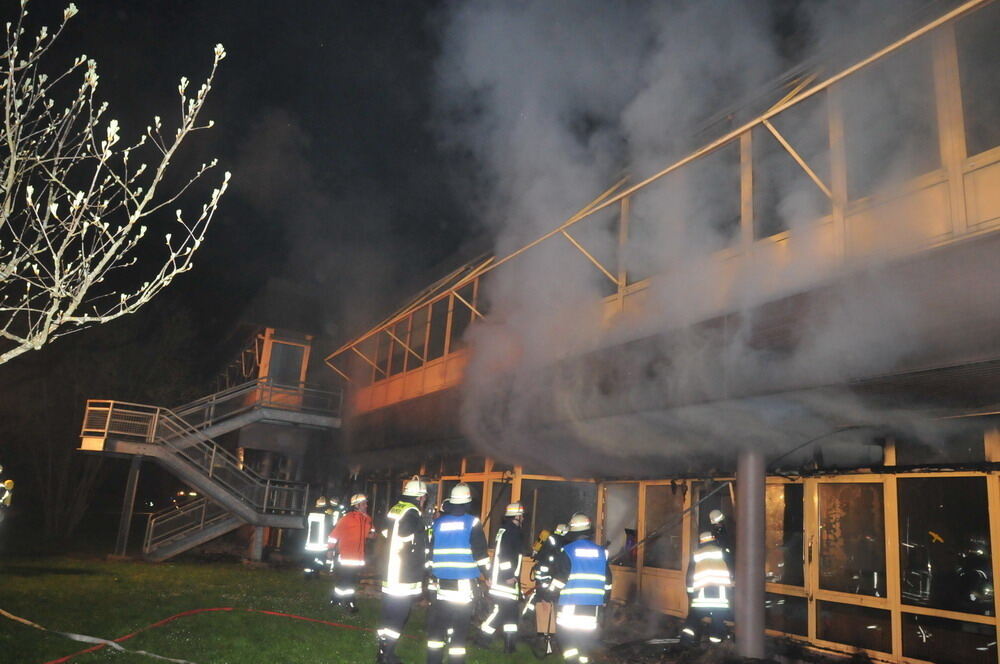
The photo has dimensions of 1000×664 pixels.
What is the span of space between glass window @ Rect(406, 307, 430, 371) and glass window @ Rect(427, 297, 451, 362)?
1.29ft

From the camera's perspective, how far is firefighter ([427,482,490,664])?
5668mm

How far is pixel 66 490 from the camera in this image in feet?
76.7

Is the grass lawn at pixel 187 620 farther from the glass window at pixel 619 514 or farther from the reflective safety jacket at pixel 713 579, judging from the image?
the glass window at pixel 619 514

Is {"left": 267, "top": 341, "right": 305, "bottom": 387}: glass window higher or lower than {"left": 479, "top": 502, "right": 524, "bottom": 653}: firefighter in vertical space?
higher

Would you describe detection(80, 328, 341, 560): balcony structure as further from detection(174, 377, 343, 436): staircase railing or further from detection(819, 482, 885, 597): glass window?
detection(819, 482, 885, 597): glass window

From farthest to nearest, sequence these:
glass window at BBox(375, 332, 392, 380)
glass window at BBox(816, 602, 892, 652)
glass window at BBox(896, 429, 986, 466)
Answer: glass window at BBox(375, 332, 392, 380) → glass window at BBox(816, 602, 892, 652) → glass window at BBox(896, 429, 986, 466)

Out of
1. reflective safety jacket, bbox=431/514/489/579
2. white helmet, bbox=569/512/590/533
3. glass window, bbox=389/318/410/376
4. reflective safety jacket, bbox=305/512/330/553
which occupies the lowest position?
reflective safety jacket, bbox=305/512/330/553

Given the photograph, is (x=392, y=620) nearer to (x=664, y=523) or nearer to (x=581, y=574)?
(x=581, y=574)

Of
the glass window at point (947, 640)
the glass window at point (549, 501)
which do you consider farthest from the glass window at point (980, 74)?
the glass window at point (549, 501)

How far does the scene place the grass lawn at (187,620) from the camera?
20.3 ft

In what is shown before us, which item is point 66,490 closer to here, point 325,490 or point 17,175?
point 325,490

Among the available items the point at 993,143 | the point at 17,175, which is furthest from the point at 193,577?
the point at 993,143

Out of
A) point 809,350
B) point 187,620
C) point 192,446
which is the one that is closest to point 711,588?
point 809,350

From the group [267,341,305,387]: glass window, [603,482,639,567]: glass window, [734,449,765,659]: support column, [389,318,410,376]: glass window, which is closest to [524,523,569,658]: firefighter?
[734,449,765,659]: support column
